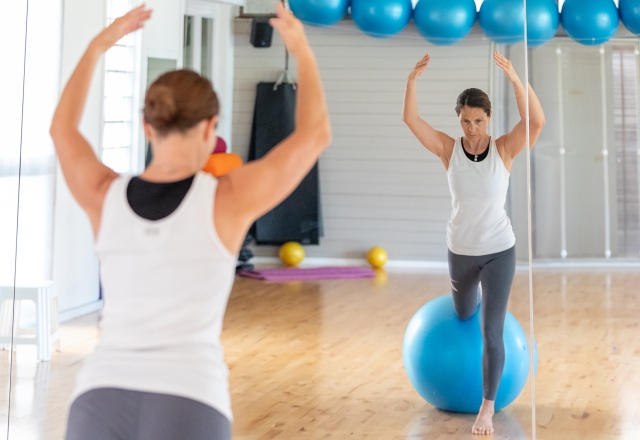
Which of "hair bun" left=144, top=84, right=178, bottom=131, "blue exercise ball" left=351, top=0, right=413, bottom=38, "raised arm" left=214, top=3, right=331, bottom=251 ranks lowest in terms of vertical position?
"raised arm" left=214, top=3, right=331, bottom=251

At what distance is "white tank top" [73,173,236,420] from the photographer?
1.29 meters

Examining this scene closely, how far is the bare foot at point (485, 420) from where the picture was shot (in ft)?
10.3

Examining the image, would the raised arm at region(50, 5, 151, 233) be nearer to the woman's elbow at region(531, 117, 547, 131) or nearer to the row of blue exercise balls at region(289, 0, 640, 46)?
the row of blue exercise balls at region(289, 0, 640, 46)

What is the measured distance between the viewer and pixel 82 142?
151 cm

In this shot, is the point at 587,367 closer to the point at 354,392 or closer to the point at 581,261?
the point at 581,261

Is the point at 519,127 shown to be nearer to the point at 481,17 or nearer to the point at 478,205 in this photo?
the point at 478,205

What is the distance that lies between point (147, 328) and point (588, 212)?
2701 millimetres

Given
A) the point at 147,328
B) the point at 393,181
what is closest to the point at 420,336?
the point at 393,181

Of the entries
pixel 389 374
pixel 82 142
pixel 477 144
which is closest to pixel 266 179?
pixel 82 142

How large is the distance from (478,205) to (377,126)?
2.06ft

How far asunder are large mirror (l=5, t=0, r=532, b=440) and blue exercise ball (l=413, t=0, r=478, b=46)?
1 cm

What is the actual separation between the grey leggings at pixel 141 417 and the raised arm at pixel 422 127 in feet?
5.78

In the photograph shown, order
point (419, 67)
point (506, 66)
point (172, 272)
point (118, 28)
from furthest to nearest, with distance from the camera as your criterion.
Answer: point (419, 67), point (506, 66), point (118, 28), point (172, 272)

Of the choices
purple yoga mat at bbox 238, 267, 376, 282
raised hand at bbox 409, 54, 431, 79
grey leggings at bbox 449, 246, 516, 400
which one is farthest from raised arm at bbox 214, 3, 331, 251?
purple yoga mat at bbox 238, 267, 376, 282
